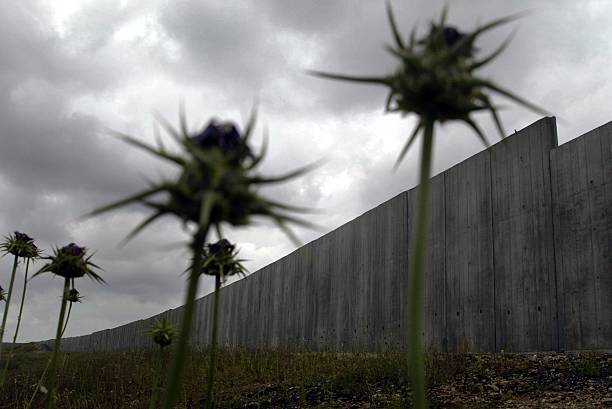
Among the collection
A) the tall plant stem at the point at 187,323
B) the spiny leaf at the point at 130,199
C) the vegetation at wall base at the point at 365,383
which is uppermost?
the spiny leaf at the point at 130,199

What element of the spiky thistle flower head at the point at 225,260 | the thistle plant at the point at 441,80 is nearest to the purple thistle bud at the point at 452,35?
the thistle plant at the point at 441,80

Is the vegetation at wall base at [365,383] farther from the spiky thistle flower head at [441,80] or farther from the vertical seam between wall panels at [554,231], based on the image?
the spiky thistle flower head at [441,80]

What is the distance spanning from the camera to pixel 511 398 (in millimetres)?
6684

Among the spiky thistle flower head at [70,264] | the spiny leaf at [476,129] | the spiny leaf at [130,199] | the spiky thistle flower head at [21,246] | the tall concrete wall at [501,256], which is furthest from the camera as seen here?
the tall concrete wall at [501,256]

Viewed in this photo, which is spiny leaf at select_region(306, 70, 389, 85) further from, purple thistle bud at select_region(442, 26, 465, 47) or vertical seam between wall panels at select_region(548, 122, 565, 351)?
vertical seam between wall panels at select_region(548, 122, 565, 351)

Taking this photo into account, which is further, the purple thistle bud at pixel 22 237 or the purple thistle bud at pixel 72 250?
the purple thistle bud at pixel 22 237

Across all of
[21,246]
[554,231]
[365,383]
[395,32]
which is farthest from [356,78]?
[554,231]

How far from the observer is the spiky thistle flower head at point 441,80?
2025 millimetres

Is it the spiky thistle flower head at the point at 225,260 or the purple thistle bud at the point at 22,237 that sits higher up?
the purple thistle bud at the point at 22,237

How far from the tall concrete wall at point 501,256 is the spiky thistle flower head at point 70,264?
6.75 ft

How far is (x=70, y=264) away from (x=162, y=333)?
83 centimetres

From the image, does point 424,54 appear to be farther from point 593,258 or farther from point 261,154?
point 593,258

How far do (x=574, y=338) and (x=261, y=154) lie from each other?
26.0 feet

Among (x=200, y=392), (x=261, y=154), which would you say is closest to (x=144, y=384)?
(x=200, y=392)
